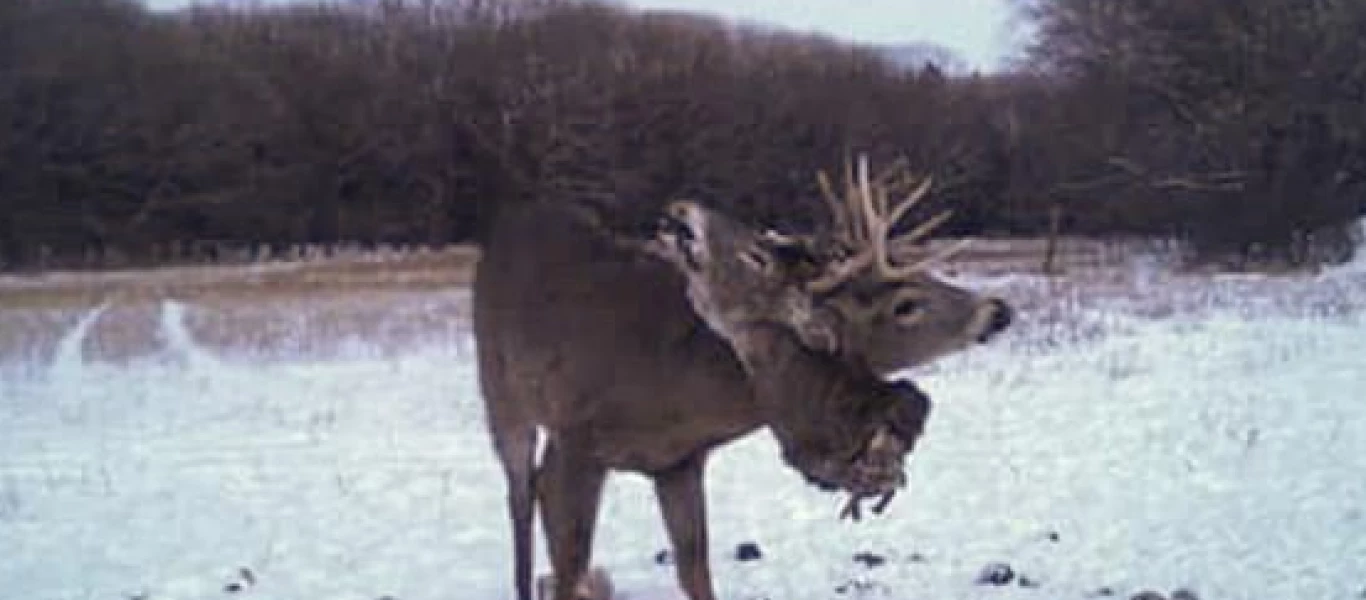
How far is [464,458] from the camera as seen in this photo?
523 inches

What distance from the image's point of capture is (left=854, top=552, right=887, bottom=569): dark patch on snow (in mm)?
9055

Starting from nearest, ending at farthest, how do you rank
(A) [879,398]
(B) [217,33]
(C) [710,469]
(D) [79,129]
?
(A) [879,398] → (C) [710,469] → (D) [79,129] → (B) [217,33]

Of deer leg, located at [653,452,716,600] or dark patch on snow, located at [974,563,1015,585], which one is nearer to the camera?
deer leg, located at [653,452,716,600]

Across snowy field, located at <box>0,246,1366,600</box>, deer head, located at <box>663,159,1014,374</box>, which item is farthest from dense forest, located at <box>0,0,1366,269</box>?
deer head, located at <box>663,159,1014,374</box>

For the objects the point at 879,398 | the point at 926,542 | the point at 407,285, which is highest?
the point at 879,398

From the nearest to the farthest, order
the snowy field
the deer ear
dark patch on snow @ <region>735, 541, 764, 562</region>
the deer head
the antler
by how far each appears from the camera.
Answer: the deer head, the antler, the deer ear, the snowy field, dark patch on snow @ <region>735, 541, 764, 562</region>

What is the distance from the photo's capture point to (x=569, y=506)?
23.9 feet

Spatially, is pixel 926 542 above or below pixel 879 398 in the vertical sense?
below

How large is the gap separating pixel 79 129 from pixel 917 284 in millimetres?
50080

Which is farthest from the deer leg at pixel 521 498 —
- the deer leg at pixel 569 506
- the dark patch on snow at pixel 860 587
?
Answer: the dark patch on snow at pixel 860 587

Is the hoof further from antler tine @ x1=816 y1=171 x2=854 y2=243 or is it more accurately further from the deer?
antler tine @ x1=816 y1=171 x2=854 y2=243

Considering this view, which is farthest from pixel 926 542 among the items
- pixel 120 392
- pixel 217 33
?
pixel 217 33

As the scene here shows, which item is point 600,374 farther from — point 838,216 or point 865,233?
point 865,233

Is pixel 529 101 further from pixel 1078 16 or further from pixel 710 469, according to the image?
pixel 710 469
